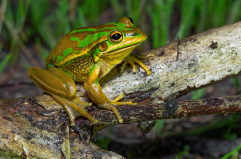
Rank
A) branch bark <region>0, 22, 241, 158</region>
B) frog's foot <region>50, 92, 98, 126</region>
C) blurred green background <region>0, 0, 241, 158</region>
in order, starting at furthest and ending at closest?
blurred green background <region>0, 0, 241, 158</region>, frog's foot <region>50, 92, 98, 126</region>, branch bark <region>0, 22, 241, 158</region>

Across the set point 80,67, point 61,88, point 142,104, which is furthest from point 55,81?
point 142,104

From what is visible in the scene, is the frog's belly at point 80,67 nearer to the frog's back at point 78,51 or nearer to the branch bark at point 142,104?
the frog's back at point 78,51

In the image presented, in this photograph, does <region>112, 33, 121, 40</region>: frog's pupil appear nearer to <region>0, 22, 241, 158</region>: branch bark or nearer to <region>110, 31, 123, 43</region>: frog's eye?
<region>110, 31, 123, 43</region>: frog's eye

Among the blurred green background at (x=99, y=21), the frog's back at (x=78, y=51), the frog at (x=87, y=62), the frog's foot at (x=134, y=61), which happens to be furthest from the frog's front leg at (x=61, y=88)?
the blurred green background at (x=99, y=21)

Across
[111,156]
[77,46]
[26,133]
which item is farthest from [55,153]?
[77,46]

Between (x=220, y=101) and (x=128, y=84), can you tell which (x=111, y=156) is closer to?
(x=128, y=84)

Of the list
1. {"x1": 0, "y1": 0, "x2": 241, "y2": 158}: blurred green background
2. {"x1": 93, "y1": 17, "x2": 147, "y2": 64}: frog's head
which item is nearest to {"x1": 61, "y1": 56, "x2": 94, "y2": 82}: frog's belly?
{"x1": 93, "y1": 17, "x2": 147, "y2": 64}: frog's head

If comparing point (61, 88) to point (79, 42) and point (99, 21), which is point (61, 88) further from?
point (99, 21)
